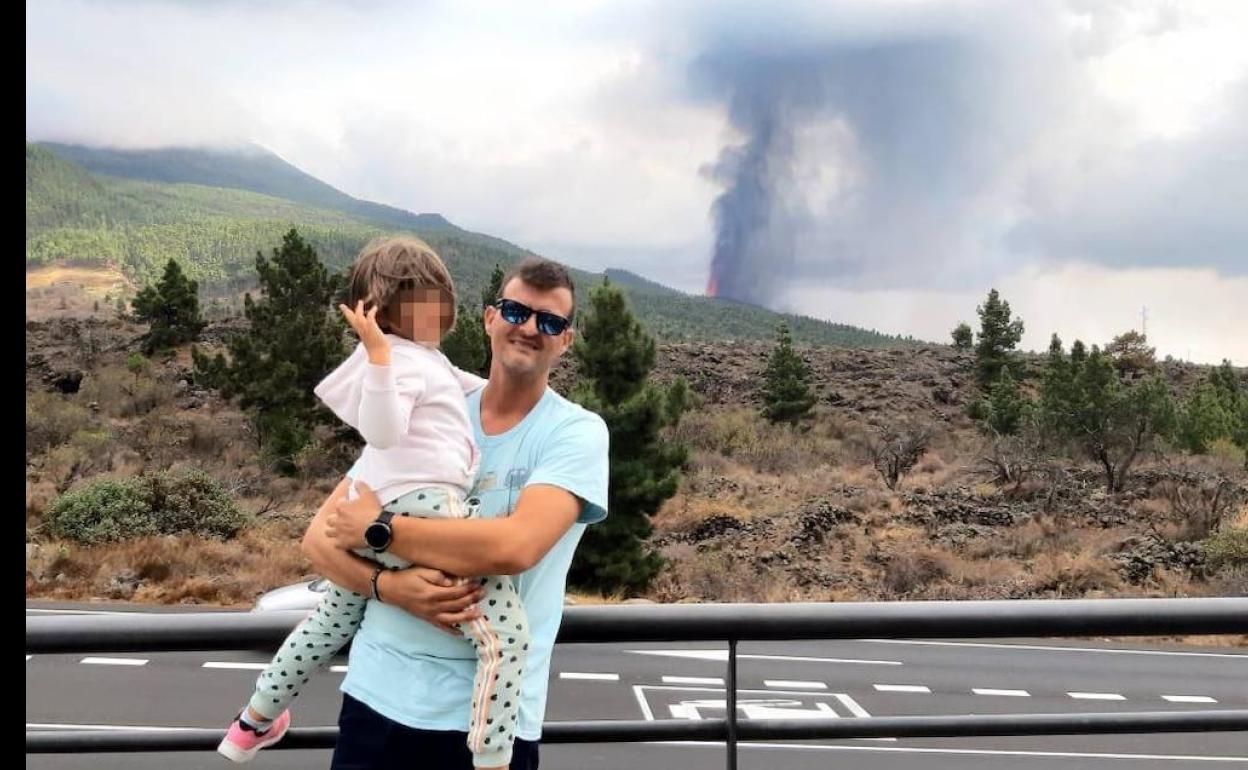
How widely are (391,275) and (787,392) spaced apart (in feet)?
118

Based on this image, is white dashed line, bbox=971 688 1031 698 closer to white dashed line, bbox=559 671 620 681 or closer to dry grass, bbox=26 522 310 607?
white dashed line, bbox=559 671 620 681

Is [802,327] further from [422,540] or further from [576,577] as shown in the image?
[422,540]

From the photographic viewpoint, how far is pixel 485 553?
4.79 feet

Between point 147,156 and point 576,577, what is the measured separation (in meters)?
193

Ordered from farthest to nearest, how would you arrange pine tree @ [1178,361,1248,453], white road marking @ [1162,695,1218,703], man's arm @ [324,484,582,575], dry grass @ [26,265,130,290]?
1. dry grass @ [26,265,130,290]
2. pine tree @ [1178,361,1248,453]
3. white road marking @ [1162,695,1218,703]
4. man's arm @ [324,484,582,575]

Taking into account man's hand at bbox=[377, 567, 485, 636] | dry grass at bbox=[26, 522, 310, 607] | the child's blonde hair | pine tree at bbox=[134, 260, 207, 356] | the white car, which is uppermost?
pine tree at bbox=[134, 260, 207, 356]

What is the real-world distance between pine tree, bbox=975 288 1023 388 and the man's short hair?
47.7m

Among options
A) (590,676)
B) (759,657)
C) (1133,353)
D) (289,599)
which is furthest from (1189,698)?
(1133,353)

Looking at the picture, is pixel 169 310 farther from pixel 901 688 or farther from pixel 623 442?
pixel 901 688

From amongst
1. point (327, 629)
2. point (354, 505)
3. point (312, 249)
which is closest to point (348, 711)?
point (327, 629)

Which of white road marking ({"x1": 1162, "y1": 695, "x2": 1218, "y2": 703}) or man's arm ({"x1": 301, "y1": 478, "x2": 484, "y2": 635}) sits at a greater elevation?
man's arm ({"x1": 301, "y1": 478, "x2": 484, "y2": 635})

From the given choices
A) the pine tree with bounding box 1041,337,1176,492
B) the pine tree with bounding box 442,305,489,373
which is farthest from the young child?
the pine tree with bounding box 1041,337,1176,492

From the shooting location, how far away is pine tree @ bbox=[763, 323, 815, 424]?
36812 mm

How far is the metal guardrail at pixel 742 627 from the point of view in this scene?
172cm
